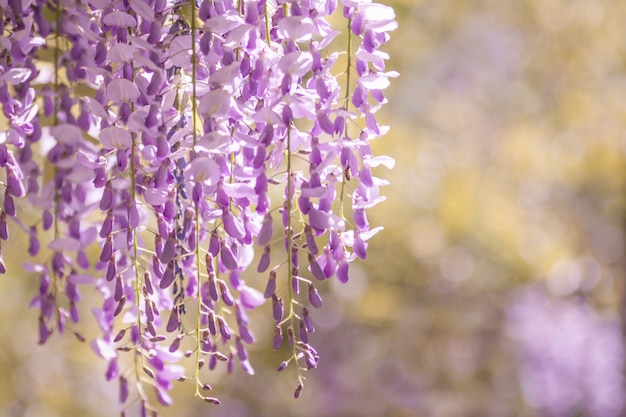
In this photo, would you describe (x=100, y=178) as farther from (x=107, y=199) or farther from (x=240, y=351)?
(x=240, y=351)

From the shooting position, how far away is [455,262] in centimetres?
244

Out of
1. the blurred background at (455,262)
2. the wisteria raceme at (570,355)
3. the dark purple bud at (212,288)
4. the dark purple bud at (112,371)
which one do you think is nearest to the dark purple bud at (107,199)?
the dark purple bud at (212,288)

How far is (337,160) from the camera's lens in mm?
745

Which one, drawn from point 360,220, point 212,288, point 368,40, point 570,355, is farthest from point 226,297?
point 570,355

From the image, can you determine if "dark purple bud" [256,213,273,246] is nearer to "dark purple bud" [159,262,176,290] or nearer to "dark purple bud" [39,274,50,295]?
"dark purple bud" [159,262,176,290]

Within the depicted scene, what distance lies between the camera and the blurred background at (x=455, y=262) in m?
2.18

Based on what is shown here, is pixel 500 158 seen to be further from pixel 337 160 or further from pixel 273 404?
pixel 337 160

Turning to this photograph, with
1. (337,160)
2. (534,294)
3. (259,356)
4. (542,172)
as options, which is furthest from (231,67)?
(534,294)

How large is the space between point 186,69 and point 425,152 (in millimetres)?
1756

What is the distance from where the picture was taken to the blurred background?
2.18 meters

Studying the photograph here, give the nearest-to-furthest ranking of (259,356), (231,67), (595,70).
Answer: (231,67), (259,356), (595,70)

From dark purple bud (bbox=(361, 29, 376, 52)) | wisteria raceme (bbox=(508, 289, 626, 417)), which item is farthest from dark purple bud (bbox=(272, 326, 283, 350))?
wisteria raceme (bbox=(508, 289, 626, 417))

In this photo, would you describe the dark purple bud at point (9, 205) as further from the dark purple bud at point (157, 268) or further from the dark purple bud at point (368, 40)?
the dark purple bud at point (368, 40)

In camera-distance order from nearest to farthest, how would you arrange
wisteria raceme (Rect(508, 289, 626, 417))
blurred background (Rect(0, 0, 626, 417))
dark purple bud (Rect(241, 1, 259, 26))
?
dark purple bud (Rect(241, 1, 259, 26))
blurred background (Rect(0, 0, 626, 417))
wisteria raceme (Rect(508, 289, 626, 417))
